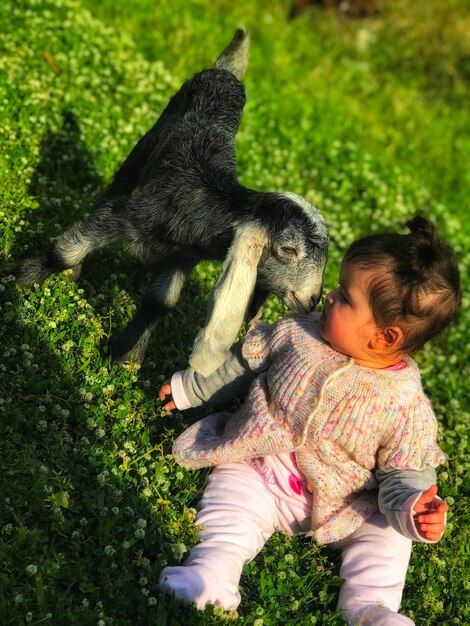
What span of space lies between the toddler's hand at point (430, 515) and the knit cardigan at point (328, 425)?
264 millimetres

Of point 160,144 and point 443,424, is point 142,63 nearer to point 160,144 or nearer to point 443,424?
point 160,144

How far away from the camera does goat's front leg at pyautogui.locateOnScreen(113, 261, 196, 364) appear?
16.7 feet

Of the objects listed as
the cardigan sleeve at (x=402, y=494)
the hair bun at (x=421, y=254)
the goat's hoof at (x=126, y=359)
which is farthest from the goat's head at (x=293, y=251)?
the cardigan sleeve at (x=402, y=494)

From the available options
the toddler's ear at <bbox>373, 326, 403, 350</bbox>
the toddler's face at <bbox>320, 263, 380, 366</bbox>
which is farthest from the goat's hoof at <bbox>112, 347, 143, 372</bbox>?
the toddler's ear at <bbox>373, 326, 403, 350</bbox>

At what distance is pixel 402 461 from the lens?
13.8 ft

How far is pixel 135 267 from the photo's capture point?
6047 mm

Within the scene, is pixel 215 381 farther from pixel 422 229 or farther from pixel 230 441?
pixel 422 229

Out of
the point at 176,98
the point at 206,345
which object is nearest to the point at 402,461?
the point at 206,345

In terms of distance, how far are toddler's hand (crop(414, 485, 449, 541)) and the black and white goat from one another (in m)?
1.25

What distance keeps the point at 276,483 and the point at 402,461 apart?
27.5 inches

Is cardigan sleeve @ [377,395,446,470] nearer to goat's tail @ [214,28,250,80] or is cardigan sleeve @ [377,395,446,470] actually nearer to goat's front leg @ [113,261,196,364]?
goat's front leg @ [113,261,196,364]

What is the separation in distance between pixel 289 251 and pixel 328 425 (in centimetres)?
100

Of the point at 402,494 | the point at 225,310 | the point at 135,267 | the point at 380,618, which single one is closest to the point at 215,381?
the point at 225,310

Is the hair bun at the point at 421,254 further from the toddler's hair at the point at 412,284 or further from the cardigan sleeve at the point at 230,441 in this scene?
the cardigan sleeve at the point at 230,441
